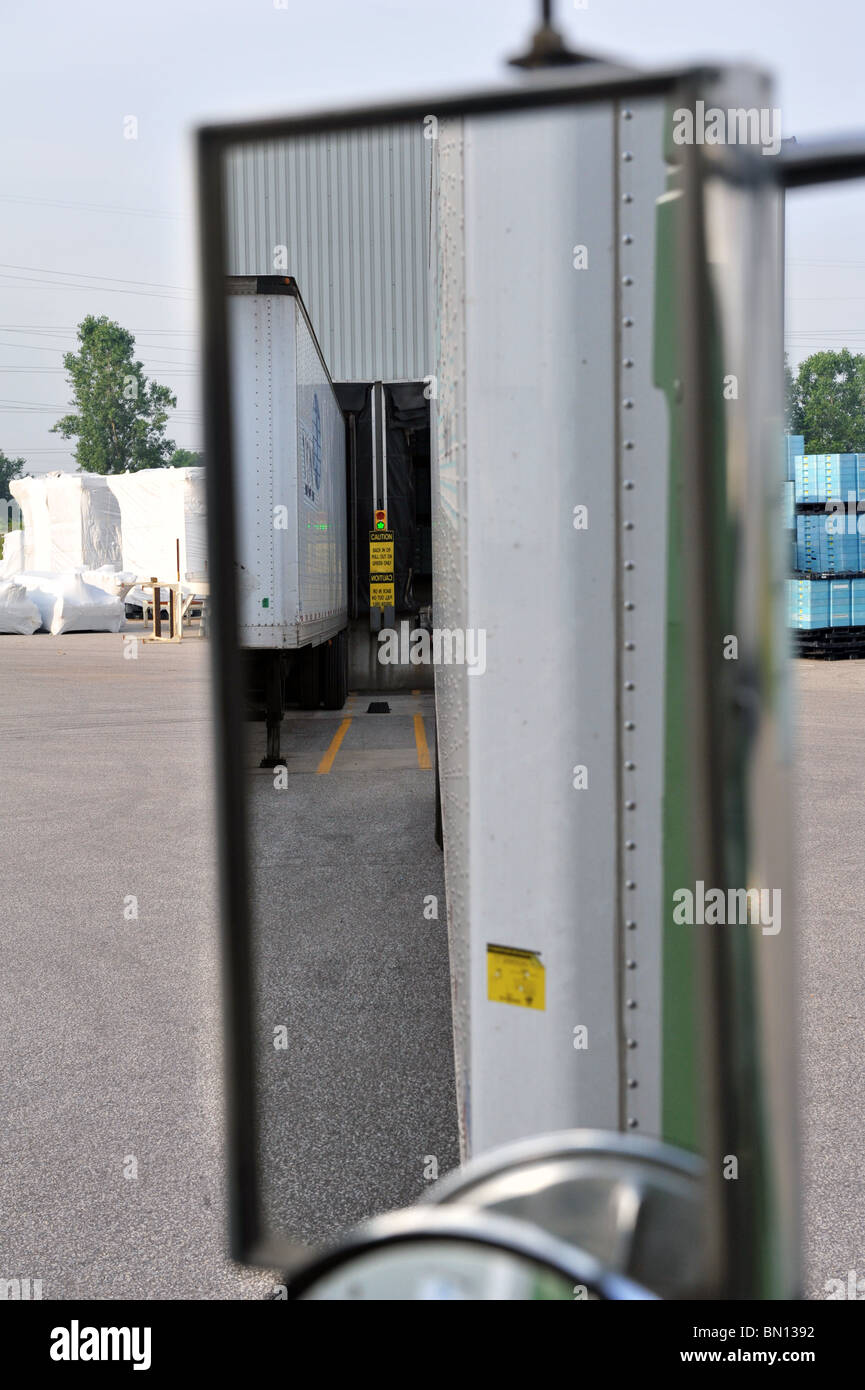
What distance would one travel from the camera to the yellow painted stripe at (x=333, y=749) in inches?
427

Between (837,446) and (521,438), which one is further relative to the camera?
(837,446)

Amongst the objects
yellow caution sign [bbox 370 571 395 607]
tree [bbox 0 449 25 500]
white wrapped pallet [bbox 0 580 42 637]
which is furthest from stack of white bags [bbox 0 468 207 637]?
tree [bbox 0 449 25 500]

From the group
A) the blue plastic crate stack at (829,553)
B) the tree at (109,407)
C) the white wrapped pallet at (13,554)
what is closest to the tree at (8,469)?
the tree at (109,407)

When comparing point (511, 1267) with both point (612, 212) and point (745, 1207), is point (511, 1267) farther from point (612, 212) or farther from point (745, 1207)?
point (612, 212)

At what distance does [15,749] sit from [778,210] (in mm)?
12002

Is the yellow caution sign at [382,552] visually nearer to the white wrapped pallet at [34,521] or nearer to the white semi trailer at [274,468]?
the white semi trailer at [274,468]

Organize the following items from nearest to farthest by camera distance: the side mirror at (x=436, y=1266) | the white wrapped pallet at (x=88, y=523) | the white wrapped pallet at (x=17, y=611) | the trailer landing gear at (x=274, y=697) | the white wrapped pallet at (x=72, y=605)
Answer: the side mirror at (x=436, y=1266) < the trailer landing gear at (x=274, y=697) < the white wrapped pallet at (x=17, y=611) < the white wrapped pallet at (x=72, y=605) < the white wrapped pallet at (x=88, y=523)

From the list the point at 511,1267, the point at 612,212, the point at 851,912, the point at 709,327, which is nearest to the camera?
the point at 709,327

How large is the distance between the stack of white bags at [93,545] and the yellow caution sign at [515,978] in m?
25.9

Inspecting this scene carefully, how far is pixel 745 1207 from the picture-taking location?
2.86 ft

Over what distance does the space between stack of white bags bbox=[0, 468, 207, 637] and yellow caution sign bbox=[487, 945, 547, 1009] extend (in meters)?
25.9

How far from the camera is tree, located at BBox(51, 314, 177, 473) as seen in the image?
73.9 meters

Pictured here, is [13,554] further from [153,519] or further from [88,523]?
[153,519]
